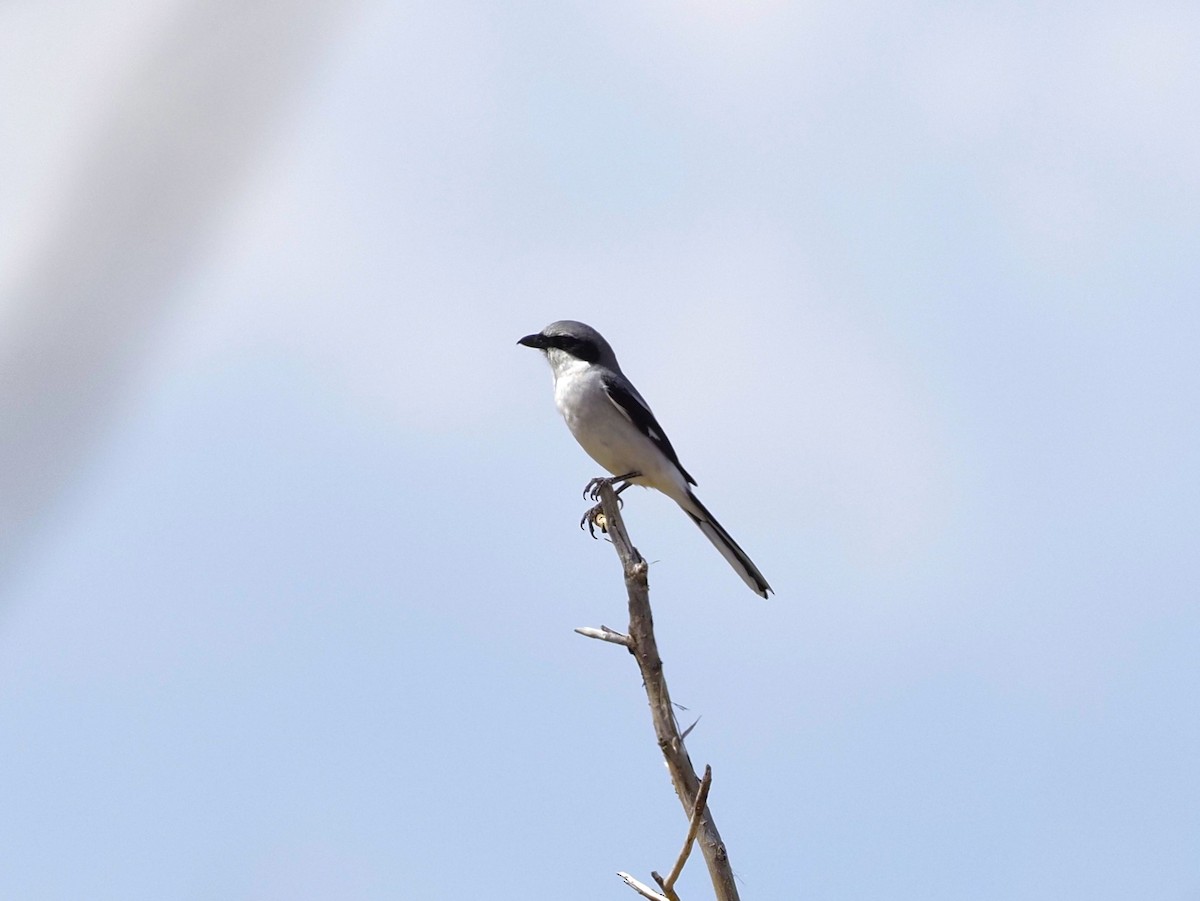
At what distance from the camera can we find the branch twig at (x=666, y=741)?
4.89 metres

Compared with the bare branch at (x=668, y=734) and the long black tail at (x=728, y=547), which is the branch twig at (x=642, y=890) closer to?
the bare branch at (x=668, y=734)

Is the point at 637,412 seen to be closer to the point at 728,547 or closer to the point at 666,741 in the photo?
the point at 728,547

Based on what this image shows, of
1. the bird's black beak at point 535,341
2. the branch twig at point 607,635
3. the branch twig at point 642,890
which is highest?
the bird's black beak at point 535,341

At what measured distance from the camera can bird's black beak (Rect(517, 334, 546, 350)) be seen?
30.4 feet

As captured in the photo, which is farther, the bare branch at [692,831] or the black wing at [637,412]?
the black wing at [637,412]

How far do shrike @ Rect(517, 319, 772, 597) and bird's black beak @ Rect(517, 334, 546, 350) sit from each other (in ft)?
1.21

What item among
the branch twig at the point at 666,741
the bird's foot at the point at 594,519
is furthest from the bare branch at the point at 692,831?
the bird's foot at the point at 594,519

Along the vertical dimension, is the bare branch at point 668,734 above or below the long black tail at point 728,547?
below

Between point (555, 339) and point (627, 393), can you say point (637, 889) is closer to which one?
point (627, 393)

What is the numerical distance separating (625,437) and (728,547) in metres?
1.00

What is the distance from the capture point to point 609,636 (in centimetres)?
559

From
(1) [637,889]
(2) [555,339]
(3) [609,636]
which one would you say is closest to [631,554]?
(3) [609,636]

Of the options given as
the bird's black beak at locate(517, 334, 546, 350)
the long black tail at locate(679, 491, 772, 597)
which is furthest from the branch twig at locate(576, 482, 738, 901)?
the bird's black beak at locate(517, 334, 546, 350)

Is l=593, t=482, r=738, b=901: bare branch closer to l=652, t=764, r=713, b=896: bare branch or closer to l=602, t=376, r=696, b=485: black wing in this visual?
l=652, t=764, r=713, b=896: bare branch
